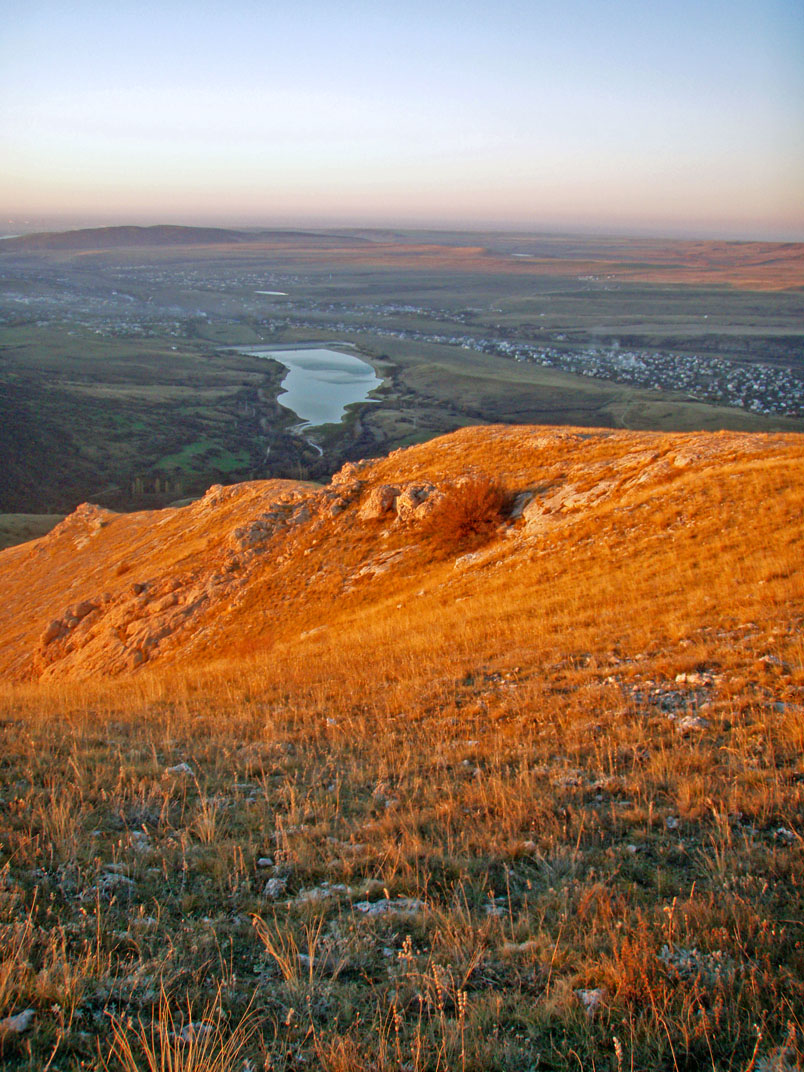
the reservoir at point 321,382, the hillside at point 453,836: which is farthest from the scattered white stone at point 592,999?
the reservoir at point 321,382

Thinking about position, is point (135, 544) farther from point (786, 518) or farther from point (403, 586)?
point (786, 518)

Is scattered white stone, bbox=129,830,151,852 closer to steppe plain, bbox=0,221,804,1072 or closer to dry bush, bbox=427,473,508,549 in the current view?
steppe plain, bbox=0,221,804,1072

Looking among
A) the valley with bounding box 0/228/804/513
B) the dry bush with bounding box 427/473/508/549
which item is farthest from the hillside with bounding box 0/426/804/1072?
the valley with bounding box 0/228/804/513

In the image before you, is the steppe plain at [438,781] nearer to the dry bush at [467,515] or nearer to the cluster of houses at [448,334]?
the dry bush at [467,515]

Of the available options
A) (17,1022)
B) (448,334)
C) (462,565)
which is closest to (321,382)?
(448,334)

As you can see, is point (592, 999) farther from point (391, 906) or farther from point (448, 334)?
point (448, 334)

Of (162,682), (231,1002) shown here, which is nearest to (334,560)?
(162,682)
